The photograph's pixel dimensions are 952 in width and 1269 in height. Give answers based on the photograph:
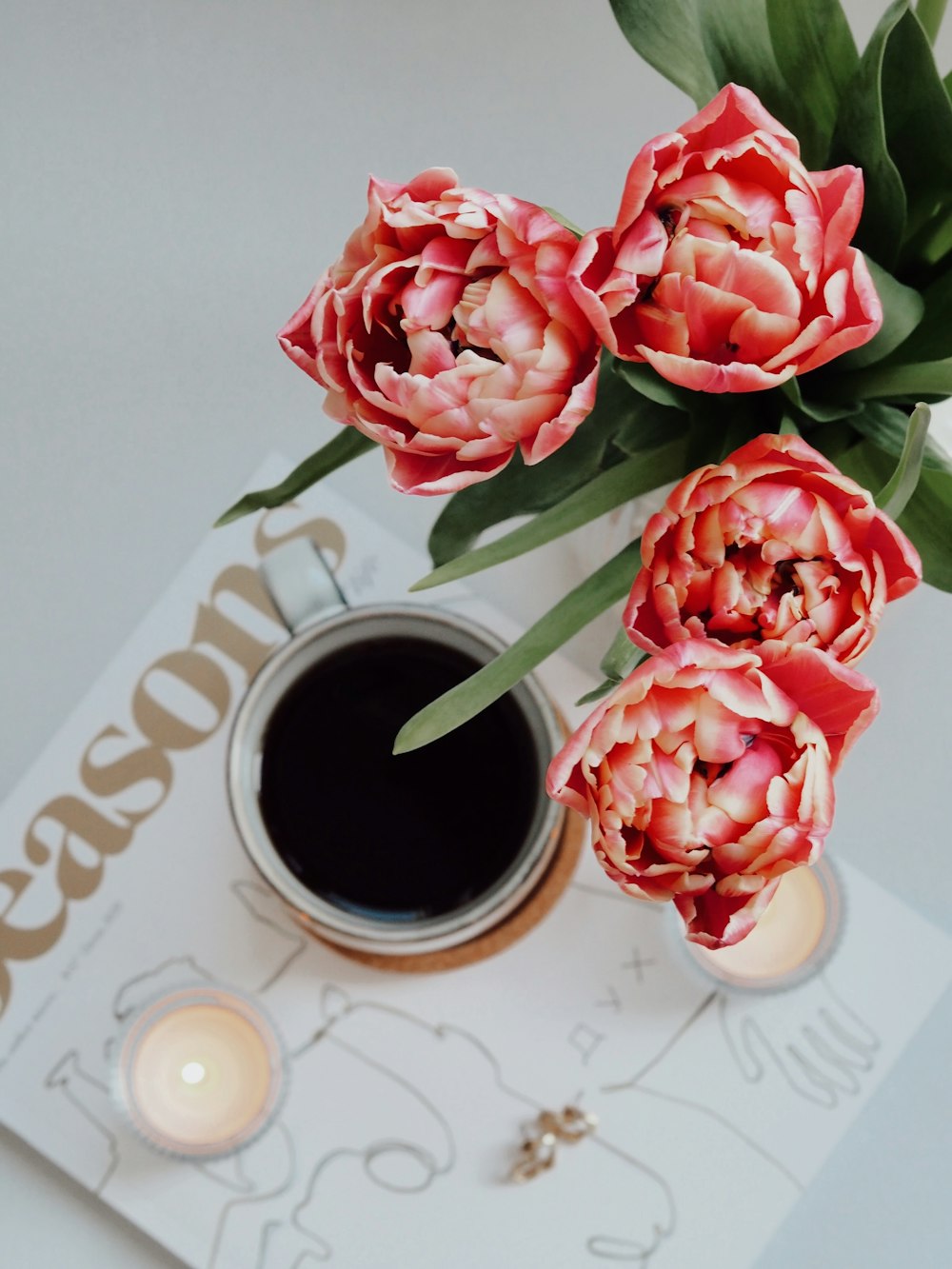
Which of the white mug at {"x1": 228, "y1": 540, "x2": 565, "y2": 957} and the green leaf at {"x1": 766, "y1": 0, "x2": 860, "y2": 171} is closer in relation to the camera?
the green leaf at {"x1": 766, "y1": 0, "x2": 860, "y2": 171}

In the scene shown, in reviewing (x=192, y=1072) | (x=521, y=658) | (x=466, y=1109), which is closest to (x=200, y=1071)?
(x=192, y=1072)

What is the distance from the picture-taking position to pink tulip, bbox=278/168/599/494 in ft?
0.86

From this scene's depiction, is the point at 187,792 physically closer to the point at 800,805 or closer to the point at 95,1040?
the point at 95,1040

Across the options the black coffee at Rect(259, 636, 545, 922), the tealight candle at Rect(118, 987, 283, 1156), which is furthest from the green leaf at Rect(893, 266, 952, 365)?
the tealight candle at Rect(118, 987, 283, 1156)

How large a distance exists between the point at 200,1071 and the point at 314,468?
328 mm

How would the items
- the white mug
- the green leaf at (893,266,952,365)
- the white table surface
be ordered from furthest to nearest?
the white table surface
the white mug
the green leaf at (893,266,952,365)

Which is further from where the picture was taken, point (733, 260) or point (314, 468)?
point (314, 468)

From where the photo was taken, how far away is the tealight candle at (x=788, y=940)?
1.84 feet

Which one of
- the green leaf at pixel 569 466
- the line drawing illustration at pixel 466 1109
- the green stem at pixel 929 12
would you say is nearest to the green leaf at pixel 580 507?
the green leaf at pixel 569 466

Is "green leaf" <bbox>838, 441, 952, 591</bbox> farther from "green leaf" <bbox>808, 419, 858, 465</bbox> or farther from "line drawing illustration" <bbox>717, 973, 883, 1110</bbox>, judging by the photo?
"line drawing illustration" <bbox>717, 973, 883, 1110</bbox>

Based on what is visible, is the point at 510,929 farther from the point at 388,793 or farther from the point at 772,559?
the point at 772,559

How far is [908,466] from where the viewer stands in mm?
301

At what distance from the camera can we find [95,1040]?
0.56 metres

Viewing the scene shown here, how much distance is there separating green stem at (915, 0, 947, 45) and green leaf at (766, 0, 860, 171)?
0.09 feet
